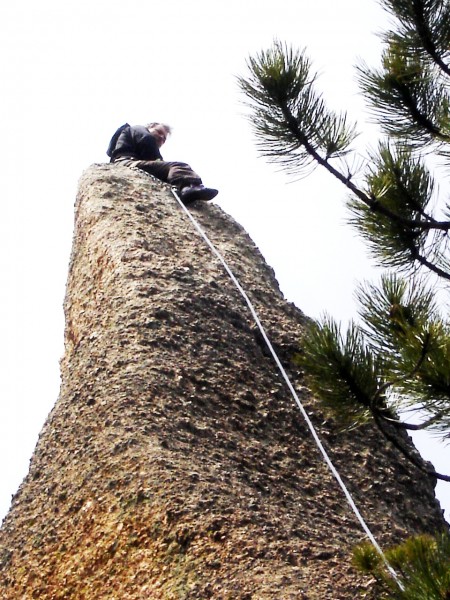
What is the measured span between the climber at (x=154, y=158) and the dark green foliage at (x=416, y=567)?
346cm

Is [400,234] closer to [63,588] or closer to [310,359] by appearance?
[310,359]

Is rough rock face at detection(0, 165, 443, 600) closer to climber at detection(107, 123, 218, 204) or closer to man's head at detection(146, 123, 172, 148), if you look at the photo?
climber at detection(107, 123, 218, 204)

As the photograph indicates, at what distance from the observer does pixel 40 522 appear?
3875mm

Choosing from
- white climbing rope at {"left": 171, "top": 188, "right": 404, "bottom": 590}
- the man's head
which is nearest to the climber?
the man's head

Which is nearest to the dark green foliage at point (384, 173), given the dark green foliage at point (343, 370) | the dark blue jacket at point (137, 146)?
the dark green foliage at point (343, 370)

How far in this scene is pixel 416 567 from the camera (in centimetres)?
263

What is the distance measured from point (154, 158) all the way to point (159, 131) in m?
0.49

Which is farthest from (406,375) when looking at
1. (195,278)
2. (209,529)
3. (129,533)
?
(195,278)

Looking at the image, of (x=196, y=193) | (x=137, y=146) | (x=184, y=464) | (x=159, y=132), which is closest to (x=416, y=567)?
(x=184, y=464)

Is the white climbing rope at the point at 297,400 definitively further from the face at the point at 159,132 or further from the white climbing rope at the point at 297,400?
the face at the point at 159,132

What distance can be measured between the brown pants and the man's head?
1.77ft

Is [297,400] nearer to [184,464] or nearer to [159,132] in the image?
[184,464]

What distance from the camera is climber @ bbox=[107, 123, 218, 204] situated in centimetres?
611

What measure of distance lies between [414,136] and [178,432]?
1.94 m
